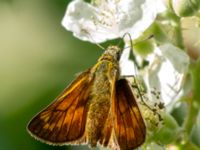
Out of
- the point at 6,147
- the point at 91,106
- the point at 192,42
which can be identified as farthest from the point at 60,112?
the point at 6,147

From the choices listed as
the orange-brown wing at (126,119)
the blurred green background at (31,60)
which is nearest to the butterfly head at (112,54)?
the orange-brown wing at (126,119)

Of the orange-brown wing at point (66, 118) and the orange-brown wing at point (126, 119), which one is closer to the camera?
Result: the orange-brown wing at point (126, 119)

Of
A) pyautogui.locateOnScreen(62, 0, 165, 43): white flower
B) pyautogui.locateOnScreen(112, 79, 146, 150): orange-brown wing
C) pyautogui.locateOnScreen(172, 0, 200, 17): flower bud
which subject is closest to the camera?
pyautogui.locateOnScreen(112, 79, 146, 150): orange-brown wing

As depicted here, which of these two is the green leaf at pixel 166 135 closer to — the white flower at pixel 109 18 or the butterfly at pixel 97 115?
the butterfly at pixel 97 115

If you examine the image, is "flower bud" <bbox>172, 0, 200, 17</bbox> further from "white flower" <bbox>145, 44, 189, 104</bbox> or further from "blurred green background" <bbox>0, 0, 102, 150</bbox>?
"blurred green background" <bbox>0, 0, 102, 150</bbox>

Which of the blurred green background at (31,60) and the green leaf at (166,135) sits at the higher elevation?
the blurred green background at (31,60)

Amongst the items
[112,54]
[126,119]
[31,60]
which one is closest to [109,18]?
[112,54]

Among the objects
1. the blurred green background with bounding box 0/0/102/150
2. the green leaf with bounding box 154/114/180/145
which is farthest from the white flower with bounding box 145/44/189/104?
the blurred green background with bounding box 0/0/102/150
